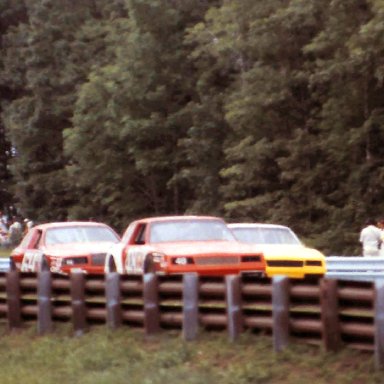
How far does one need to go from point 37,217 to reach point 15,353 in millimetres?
54336

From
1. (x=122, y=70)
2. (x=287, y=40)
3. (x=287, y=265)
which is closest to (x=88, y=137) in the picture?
(x=122, y=70)

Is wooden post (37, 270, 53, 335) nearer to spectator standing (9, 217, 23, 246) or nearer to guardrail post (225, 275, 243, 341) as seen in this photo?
guardrail post (225, 275, 243, 341)

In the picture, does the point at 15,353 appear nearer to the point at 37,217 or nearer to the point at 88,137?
the point at 88,137

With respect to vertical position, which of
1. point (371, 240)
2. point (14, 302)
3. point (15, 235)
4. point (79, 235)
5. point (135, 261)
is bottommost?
point (15, 235)

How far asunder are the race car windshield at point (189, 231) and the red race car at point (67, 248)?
2748 mm

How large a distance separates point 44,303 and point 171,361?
4.34m

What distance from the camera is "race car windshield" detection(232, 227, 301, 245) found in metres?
24.0

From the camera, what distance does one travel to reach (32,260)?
24641 mm

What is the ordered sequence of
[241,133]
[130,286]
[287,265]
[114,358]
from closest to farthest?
1. [114,358]
2. [130,286]
3. [287,265]
4. [241,133]

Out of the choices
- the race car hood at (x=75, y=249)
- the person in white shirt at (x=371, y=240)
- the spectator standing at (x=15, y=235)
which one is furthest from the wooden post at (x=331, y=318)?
the spectator standing at (x=15, y=235)

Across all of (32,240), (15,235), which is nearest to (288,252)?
(32,240)

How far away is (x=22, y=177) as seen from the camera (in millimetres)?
71188

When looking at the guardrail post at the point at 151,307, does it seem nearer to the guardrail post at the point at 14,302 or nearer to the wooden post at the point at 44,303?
the wooden post at the point at 44,303

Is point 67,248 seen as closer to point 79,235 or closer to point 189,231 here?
point 79,235
